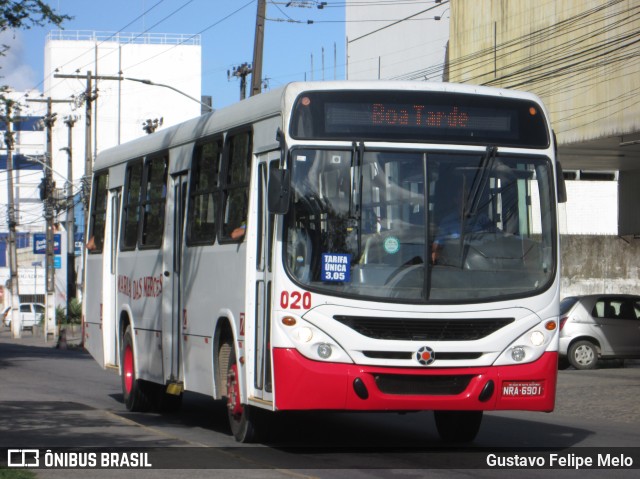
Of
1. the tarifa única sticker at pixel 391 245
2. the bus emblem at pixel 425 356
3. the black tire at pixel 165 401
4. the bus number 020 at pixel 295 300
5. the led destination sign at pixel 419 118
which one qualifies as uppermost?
the led destination sign at pixel 419 118

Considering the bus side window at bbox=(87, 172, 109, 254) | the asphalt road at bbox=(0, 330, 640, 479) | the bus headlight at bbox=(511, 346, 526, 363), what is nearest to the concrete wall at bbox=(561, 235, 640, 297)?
the asphalt road at bbox=(0, 330, 640, 479)

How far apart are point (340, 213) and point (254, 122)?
171cm

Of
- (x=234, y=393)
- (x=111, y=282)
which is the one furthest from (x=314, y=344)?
(x=111, y=282)

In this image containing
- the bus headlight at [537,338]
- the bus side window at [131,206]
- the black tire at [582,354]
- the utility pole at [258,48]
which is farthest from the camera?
the utility pole at [258,48]

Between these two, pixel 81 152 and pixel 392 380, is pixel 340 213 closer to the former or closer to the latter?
pixel 392 380

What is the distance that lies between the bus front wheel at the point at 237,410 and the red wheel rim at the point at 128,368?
4.34 m

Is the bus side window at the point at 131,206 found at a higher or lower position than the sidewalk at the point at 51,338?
higher

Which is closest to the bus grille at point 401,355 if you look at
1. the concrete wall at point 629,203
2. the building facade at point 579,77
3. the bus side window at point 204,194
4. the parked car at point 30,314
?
the bus side window at point 204,194

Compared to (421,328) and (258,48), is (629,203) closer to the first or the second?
(258,48)

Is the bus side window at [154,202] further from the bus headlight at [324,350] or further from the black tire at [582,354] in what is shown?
the black tire at [582,354]

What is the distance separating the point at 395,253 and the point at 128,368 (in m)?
6.71

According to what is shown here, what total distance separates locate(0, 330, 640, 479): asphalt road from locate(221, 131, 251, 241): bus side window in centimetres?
200

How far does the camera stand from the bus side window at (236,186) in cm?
1177

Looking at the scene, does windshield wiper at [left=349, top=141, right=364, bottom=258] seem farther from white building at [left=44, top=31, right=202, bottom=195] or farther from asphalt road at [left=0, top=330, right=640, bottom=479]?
white building at [left=44, top=31, right=202, bottom=195]
